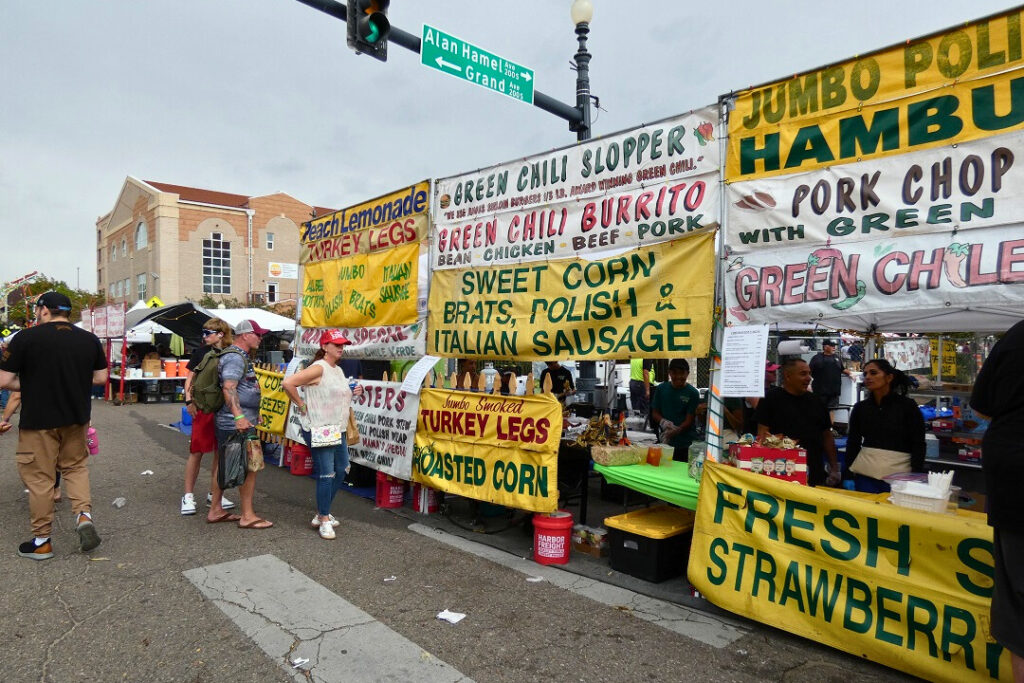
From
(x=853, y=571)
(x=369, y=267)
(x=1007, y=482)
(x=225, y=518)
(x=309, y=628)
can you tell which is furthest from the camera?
(x=369, y=267)

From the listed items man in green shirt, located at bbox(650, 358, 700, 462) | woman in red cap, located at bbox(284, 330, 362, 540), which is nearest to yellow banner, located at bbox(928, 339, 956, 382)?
man in green shirt, located at bbox(650, 358, 700, 462)

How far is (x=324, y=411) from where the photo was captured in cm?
593

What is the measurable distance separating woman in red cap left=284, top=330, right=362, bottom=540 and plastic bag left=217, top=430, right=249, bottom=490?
0.66 meters

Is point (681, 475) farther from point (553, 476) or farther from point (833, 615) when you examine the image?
point (833, 615)

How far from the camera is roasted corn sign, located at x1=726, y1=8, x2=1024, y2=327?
3.47 meters

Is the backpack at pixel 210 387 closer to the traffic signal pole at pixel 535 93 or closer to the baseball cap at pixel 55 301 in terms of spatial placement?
the baseball cap at pixel 55 301

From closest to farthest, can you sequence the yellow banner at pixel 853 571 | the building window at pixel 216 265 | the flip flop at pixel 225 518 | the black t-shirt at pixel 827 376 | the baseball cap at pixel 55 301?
1. the yellow banner at pixel 853 571
2. the baseball cap at pixel 55 301
3. the flip flop at pixel 225 518
4. the black t-shirt at pixel 827 376
5. the building window at pixel 216 265

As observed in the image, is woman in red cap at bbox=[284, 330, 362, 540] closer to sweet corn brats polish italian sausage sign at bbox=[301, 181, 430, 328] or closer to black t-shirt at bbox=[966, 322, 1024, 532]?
sweet corn brats polish italian sausage sign at bbox=[301, 181, 430, 328]

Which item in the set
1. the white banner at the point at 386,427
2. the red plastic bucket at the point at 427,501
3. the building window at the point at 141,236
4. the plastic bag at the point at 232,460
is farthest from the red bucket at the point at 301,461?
the building window at the point at 141,236

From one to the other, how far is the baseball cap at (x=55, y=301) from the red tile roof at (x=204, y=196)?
164 ft

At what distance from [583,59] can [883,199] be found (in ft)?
19.8

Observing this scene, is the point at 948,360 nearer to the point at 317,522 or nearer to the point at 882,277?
the point at 882,277

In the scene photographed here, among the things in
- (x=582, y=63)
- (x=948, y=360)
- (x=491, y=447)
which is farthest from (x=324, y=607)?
(x=948, y=360)

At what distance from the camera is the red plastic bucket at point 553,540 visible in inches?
211
